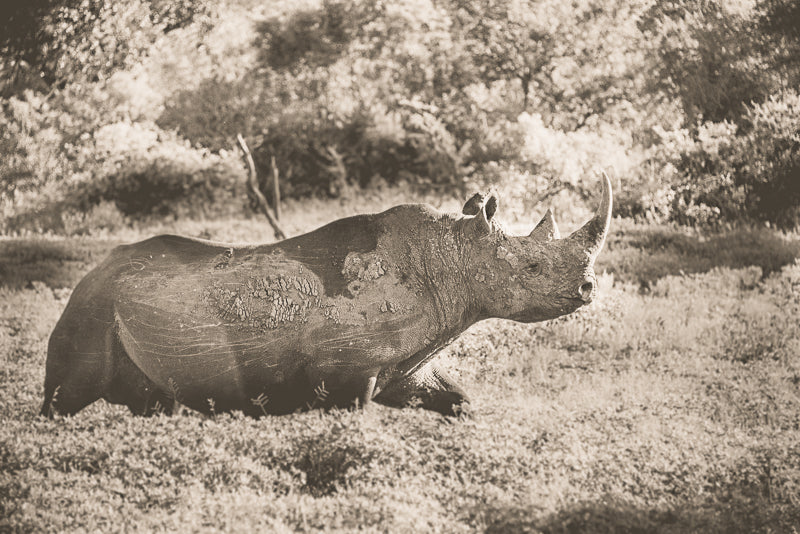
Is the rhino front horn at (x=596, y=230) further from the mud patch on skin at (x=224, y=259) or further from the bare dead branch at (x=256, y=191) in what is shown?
the bare dead branch at (x=256, y=191)

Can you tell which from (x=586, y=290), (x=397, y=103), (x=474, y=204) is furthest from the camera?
(x=397, y=103)

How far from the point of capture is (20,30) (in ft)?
33.7

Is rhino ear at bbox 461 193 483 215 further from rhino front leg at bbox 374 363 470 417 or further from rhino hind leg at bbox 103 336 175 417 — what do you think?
rhino hind leg at bbox 103 336 175 417

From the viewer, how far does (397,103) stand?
13.2m

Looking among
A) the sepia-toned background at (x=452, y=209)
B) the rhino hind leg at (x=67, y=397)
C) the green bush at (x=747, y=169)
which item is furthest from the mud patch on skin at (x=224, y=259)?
the green bush at (x=747, y=169)

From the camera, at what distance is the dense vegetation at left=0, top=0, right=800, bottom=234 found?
10.6 m

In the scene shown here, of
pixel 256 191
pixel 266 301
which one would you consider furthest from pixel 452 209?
pixel 266 301

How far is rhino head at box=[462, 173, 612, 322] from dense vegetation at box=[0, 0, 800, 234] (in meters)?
4.92

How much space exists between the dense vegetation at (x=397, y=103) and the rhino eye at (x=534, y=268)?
16.7 feet

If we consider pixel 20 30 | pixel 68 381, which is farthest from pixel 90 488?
pixel 20 30

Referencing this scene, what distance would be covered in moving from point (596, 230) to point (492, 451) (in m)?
1.85

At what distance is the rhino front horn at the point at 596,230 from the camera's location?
6773 millimetres

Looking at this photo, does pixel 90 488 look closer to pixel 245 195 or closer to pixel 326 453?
pixel 326 453

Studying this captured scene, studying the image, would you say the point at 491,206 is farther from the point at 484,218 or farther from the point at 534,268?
the point at 534,268
